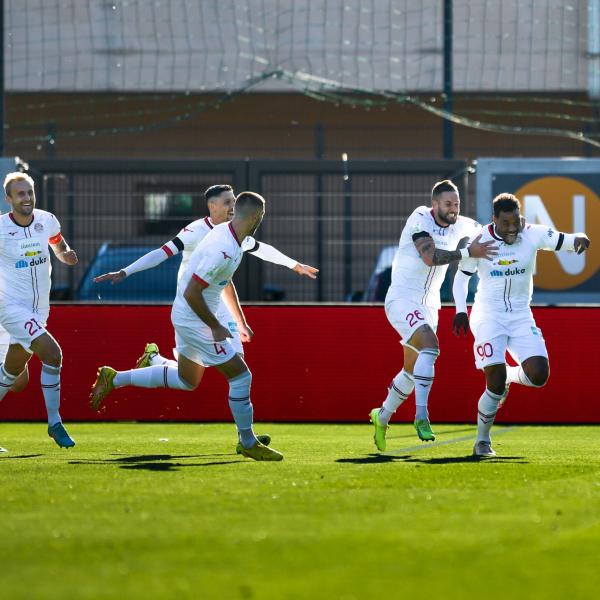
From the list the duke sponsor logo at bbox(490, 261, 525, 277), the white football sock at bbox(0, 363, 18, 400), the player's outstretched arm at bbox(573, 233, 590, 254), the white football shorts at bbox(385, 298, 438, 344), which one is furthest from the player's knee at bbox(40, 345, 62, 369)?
the player's outstretched arm at bbox(573, 233, 590, 254)

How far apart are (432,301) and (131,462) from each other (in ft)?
9.60

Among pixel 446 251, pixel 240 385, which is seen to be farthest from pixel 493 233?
pixel 240 385

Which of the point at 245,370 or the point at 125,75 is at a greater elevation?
the point at 125,75

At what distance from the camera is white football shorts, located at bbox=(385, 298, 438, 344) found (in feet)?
36.3

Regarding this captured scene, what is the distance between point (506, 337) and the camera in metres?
10.1

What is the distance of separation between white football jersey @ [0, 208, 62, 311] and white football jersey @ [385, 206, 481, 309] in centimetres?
258

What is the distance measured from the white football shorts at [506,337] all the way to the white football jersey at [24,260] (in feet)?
10.1

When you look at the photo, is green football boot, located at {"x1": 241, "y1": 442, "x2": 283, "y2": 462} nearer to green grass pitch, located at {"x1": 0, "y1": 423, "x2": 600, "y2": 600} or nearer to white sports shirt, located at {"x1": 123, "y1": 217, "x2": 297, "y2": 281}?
green grass pitch, located at {"x1": 0, "y1": 423, "x2": 600, "y2": 600}

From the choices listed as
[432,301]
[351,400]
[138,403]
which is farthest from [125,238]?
[432,301]

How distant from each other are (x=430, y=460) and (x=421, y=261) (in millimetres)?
1975

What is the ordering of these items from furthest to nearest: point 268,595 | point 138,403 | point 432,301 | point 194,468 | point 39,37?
point 39,37 < point 138,403 < point 432,301 < point 194,468 < point 268,595

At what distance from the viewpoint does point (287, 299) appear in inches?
597

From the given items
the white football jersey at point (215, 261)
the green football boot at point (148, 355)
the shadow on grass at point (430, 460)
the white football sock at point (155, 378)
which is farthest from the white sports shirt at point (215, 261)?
the green football boot at point (148, 355)

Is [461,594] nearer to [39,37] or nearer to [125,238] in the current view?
[125,238]
